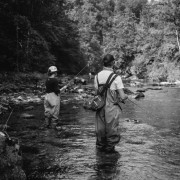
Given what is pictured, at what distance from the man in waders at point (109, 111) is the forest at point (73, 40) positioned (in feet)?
40.0

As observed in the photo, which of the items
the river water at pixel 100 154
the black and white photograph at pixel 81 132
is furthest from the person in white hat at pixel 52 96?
the river water at pixel 100 154

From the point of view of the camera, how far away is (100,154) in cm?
532

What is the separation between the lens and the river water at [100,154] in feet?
14.1

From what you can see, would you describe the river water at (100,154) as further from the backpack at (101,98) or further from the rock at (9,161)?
the backpack at (101,98)

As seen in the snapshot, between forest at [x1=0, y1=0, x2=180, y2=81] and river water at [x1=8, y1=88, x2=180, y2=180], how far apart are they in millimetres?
10395

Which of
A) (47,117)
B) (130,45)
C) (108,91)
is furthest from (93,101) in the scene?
(130,45)

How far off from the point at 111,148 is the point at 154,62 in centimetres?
4356

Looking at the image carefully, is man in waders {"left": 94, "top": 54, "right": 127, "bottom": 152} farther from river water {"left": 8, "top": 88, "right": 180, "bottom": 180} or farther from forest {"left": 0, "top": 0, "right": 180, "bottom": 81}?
forest {"left": 0, "top": 0, "right": 180, "bottom": 81}

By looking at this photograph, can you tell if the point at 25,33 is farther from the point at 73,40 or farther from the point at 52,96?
the point at 73,40

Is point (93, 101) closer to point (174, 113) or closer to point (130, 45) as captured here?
point (174, 113)

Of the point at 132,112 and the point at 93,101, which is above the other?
the point at 93,101

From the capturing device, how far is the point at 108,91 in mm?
5293

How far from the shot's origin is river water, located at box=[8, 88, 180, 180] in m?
4.29

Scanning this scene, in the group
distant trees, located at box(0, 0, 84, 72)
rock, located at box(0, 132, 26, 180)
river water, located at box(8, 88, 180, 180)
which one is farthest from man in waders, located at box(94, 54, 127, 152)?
distant trees, located at box(0, 0, 84, 72)
